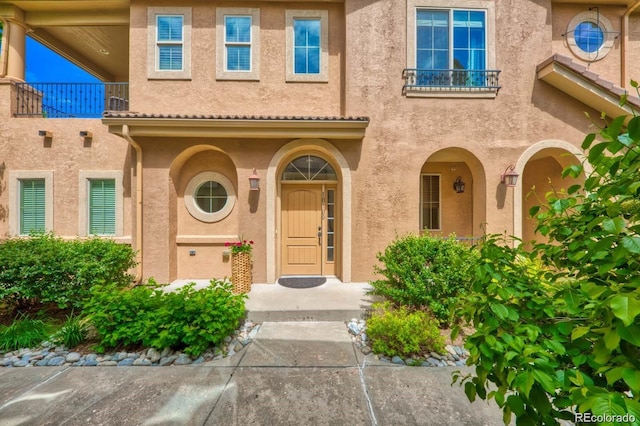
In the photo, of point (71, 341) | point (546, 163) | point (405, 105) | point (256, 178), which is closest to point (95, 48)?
point (256, 178)

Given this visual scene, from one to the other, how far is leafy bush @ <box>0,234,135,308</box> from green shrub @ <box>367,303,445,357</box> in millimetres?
5030

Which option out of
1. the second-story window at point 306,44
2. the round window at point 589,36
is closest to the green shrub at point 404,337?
the second-story window at point 306,44

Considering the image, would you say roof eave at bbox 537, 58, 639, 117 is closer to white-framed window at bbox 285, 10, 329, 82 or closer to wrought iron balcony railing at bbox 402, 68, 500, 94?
wrought iron balcony railing at bbox 402, 68, 500, 94

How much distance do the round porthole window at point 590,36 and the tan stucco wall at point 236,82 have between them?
670 cm

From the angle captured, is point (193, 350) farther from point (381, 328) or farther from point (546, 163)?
A: point (546, 163)

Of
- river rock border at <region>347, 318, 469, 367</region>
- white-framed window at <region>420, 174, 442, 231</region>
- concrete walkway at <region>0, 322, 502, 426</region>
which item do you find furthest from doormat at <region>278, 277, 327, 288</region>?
white-framed window at <region>420, 174, 442, 231</region>

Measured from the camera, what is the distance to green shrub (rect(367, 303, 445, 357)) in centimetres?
397

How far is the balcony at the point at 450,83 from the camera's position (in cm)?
691

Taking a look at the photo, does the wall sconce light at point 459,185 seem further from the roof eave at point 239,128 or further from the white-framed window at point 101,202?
the white-framed window at point 101,202

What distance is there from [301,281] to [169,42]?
292 inches

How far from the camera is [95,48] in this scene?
973 centimetres

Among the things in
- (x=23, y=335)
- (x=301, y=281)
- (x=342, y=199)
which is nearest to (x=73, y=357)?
(x=23, y=335)

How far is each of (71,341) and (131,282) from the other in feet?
6.34

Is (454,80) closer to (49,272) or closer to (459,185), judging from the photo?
(459,185)
